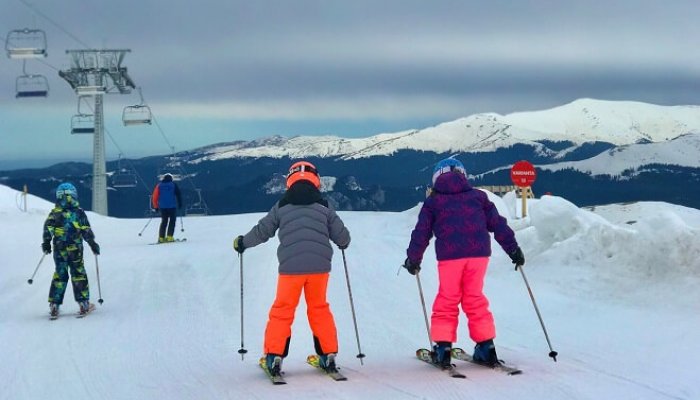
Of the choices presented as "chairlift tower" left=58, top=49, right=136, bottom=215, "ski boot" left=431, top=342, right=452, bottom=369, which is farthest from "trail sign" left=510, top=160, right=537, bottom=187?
"chairlift tower" left=58, top=49, right=136, bottom=215

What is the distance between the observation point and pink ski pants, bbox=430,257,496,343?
8.37 m

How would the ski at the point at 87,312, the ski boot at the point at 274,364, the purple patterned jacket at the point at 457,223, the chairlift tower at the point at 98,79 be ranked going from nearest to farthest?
the ski boot at the point at 274,364 → the purple patterned jacket at the point at 457,223 → the ski at the point at 87,312 → the chairlift tower at the point at 98,79

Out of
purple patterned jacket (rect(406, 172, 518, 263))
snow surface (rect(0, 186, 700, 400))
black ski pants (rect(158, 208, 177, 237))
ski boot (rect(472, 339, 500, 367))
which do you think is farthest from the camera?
black ski pants (rect(158, 208, 177, 237))

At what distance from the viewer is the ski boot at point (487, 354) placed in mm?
8422

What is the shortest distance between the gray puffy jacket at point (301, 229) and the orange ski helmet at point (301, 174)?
5cm

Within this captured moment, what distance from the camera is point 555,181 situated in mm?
192625

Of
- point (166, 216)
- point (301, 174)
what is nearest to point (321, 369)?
point (301, 174)

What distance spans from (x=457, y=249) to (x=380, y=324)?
340 cm

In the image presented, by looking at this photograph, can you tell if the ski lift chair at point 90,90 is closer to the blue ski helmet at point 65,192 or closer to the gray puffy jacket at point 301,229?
the blue ski helmet at point 65,192

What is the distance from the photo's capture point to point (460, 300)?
848cm

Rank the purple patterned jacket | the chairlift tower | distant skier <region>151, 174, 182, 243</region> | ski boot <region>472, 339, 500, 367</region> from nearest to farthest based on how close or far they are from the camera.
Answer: the purple patterned jacket
ski boot <region>472, 339, 500, 367</region>
distant skier <region>151, 174, 182, 243</region>
the chairlift tower

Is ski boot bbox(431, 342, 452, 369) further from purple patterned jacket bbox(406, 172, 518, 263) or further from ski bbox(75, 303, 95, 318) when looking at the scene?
ski bbox(75, 303, 95, 318)

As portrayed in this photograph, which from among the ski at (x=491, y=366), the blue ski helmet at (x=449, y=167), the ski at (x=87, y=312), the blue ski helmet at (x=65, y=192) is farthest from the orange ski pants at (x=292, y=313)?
the blue ski helmet at (x=65, y=192)

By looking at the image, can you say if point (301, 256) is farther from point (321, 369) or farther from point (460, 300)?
point (460, 300)
